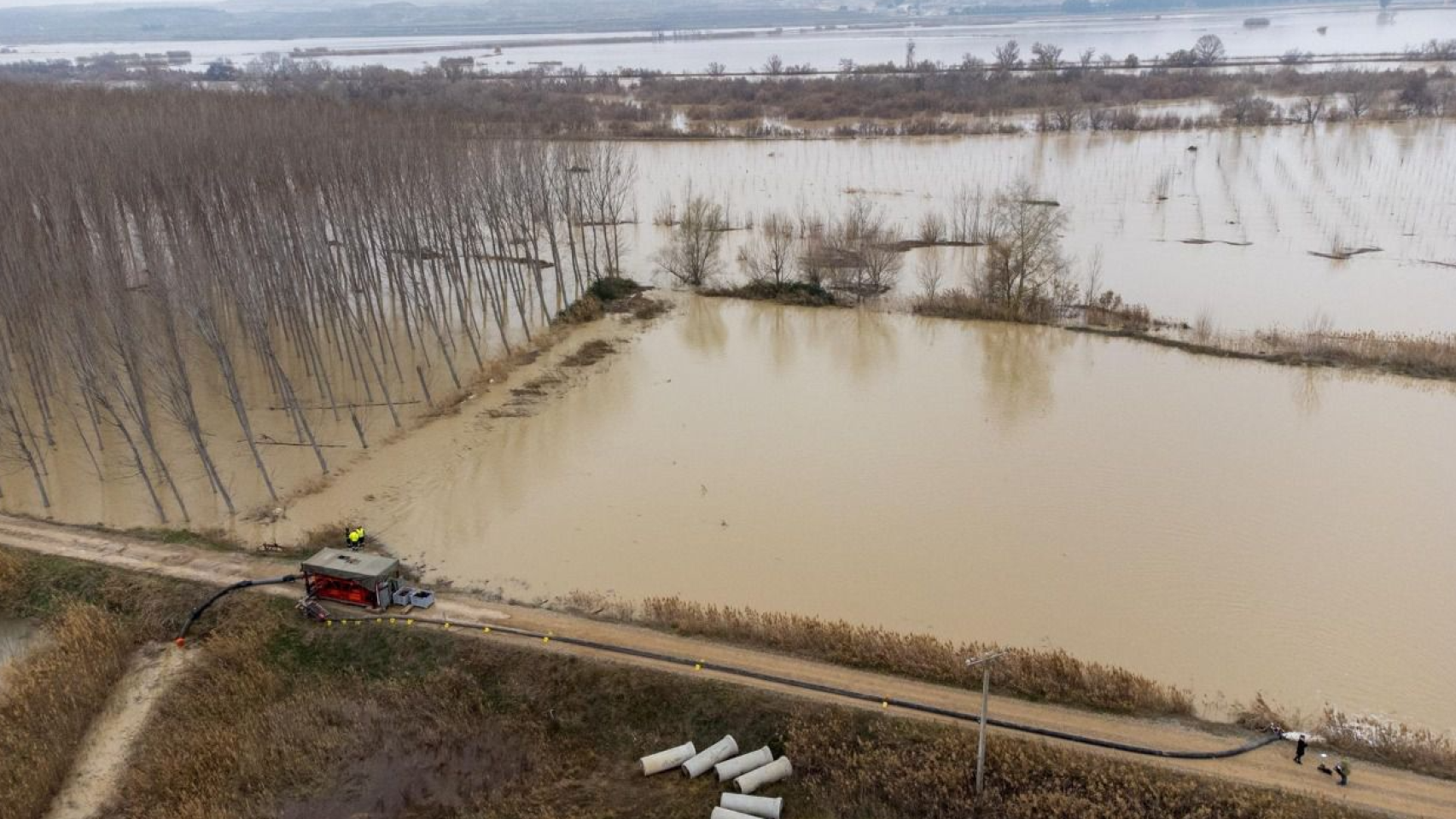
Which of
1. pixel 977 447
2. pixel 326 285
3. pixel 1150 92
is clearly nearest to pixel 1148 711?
pixel 977 447

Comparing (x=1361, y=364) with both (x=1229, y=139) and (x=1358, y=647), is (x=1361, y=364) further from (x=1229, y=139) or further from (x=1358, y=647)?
(x=1229, y=139)

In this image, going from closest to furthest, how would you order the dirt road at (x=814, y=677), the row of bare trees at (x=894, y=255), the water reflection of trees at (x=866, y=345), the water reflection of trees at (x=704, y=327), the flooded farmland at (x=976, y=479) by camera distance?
the dirt road at (x=814, y=677) < the flooded farmland at (x=976, y=479) < the water reflection of trees at (x=866, y=345) < the water reflection of trees at (x=704, y=327) < the row of bare trees at (x=894, y=255)

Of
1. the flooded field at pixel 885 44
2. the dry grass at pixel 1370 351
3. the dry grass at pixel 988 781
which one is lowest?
the dry grass at pixel 988 781

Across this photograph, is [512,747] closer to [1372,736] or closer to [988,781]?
[988,781]

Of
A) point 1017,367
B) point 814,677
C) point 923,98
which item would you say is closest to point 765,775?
point 814,677

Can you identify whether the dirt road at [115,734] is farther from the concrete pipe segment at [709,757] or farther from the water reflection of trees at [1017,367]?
the water reflection of trees at [1017,367]

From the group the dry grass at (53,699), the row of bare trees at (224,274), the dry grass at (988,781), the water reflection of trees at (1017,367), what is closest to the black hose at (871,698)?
the dry grass at (988,781)

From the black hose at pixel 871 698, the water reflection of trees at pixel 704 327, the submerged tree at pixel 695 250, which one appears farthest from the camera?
the submerged tree at pixel 695 250

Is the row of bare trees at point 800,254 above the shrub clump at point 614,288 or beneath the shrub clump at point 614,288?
above
